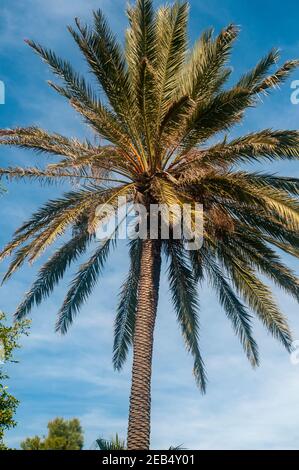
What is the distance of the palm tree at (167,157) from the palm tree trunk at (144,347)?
0.02 meters

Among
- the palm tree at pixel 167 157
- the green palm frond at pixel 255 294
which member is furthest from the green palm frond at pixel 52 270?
the green palm frond at pixel 255 294

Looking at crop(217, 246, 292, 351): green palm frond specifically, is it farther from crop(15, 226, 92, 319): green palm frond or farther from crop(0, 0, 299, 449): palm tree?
crop(15, 226, 92, 319): green palm frond

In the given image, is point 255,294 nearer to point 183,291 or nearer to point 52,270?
point 183,291

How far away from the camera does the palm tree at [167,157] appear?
12773 mm

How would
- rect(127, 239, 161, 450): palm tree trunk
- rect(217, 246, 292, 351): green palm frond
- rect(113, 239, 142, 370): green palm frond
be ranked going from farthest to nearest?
1. rect(113, 239, 142, 370): green palm frond
2. rect(217, 246, 292, 351): green palm frond
3. rect(127, 239, 161, 450): palm tree trunk

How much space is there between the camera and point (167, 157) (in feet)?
46.3

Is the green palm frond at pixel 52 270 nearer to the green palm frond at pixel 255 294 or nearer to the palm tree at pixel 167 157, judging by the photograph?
the palm tree at pixel 167 157

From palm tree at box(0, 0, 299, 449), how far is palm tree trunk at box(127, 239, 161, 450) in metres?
0.02

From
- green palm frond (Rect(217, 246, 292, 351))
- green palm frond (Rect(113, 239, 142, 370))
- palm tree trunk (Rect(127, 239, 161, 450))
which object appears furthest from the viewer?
green palm frond (Rect(113, 239, 142, 370))

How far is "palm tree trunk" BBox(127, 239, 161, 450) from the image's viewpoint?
12.1 m

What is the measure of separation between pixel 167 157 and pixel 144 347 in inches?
175

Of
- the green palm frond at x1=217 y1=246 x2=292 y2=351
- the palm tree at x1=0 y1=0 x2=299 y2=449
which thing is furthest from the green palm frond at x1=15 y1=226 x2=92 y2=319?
the green palm frond at x1=217 y1=246 x2=292 y2=351

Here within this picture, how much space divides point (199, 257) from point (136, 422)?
4990mm
